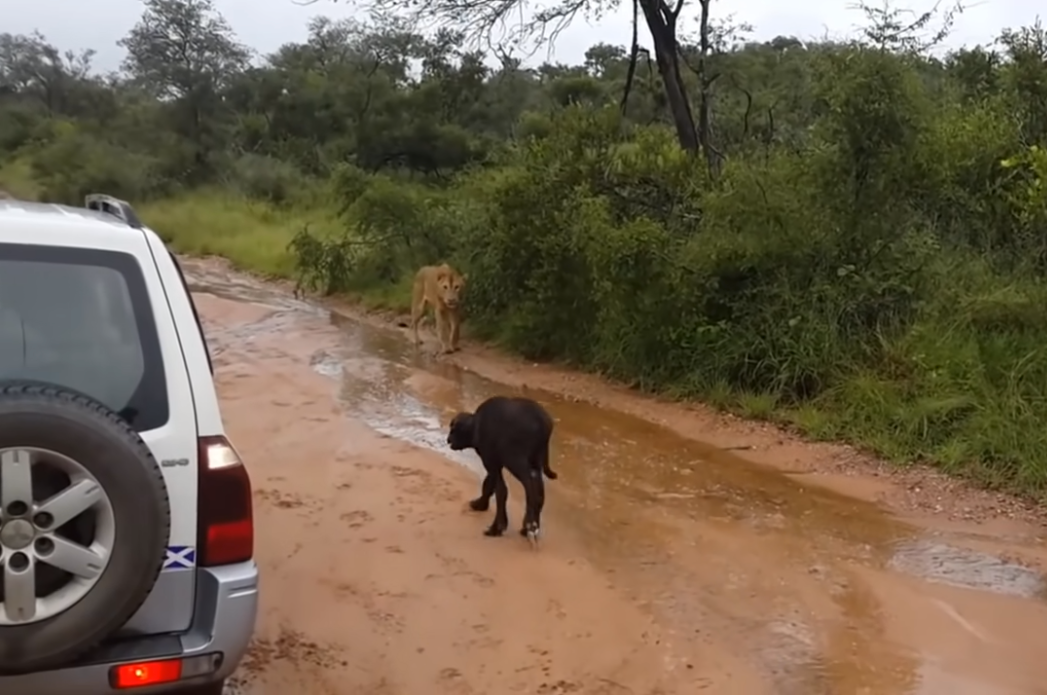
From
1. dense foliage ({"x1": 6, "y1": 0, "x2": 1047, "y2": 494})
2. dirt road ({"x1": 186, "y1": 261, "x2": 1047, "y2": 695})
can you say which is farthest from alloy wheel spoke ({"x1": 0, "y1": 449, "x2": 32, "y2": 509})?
dense foliage ({"x1": 6, "y1": 0, "x2": 1047, "y2": 494})

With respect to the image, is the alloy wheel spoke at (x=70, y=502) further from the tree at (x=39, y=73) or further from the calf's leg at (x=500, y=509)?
the tree at (x=39, y=73)

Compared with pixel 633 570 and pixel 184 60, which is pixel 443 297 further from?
pixel 184 60

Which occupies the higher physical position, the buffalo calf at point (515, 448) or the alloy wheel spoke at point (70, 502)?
the alloy wheel spoke at point (70, 502)

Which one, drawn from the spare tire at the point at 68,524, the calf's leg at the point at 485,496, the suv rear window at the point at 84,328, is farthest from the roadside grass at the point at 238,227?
the spare tire at the point at 68,524

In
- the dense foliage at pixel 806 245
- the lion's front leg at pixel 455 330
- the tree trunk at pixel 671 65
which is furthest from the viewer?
the tree trunk at pixel 671 65

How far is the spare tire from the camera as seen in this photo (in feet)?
9.63

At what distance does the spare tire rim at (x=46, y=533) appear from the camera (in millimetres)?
2930

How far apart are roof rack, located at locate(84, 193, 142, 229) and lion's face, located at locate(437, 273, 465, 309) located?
26.9ft

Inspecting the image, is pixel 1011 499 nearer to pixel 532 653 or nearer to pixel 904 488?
pixel 904 488

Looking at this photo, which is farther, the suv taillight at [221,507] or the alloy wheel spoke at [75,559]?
the suv taillight at [221,507]

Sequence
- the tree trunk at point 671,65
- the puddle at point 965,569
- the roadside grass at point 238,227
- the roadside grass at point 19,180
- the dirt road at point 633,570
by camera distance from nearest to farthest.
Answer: the dirt road at point 633,570 → the puddle at point 965,569 → the tree trunk at point 671,65 → the roadside grass at point 238,227 → the roadside grass at point 19,180

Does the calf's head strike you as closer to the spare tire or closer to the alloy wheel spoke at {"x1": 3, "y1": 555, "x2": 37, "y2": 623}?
the spare tire

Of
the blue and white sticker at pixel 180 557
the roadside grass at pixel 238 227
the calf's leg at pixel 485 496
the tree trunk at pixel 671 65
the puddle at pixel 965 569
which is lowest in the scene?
the roadside grass at pixel 238 227

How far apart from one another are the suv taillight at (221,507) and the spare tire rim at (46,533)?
14.1 inches
